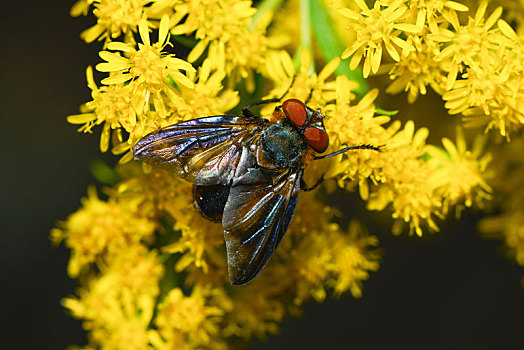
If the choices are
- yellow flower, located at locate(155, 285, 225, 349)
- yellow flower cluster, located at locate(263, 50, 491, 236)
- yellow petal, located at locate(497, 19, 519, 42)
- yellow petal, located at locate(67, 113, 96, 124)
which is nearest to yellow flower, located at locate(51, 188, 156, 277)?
yellow flower, located at locate(155, 285, 225, 349)

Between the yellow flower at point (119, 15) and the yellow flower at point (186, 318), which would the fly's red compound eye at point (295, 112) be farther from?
the yellow flower at point (186, 318)

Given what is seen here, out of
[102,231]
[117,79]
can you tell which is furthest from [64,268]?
[117,79]

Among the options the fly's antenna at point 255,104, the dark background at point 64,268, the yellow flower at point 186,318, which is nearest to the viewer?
the fly's antenna at point 255,104

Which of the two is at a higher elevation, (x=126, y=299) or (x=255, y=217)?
(x=255, y=217)

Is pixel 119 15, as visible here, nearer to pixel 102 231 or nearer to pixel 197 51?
pixel 197 51

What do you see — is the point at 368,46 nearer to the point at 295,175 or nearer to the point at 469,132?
the point at 295,175

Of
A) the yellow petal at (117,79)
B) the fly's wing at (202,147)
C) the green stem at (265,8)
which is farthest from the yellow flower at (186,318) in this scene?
the green stem at (265,8)
